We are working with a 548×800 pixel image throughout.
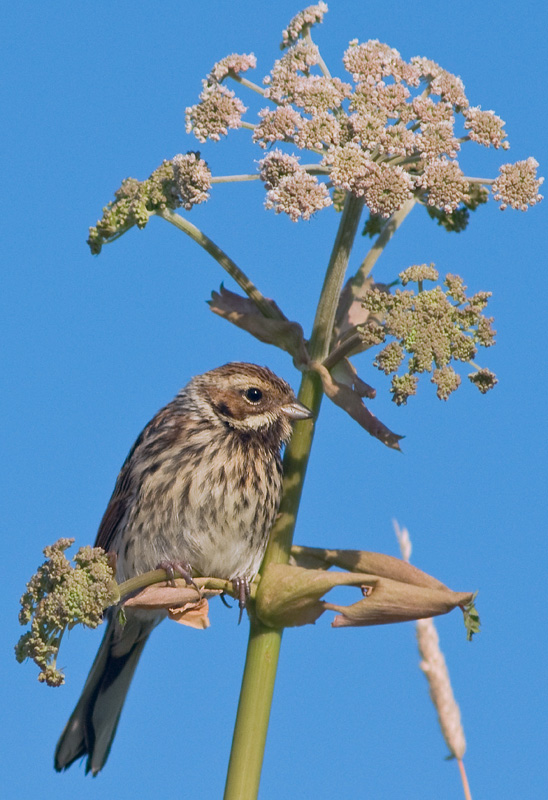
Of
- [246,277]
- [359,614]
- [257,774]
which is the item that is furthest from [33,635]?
[246,277]

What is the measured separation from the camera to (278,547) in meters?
4.12

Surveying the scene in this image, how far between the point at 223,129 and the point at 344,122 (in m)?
0.50

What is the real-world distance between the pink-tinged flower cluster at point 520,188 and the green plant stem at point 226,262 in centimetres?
105

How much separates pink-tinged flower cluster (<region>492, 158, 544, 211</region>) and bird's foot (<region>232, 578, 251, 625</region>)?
1.93 m

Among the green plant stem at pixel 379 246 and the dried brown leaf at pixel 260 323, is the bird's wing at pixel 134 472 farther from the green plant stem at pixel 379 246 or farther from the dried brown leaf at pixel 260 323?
the green plant stem at pixel 379 246

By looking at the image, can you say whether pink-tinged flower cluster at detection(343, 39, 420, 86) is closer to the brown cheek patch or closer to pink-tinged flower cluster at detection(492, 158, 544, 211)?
pink-tinged flower cluster at detection(492, 158, 544, 211)

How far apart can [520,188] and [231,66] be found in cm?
134

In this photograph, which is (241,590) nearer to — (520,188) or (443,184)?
(443,184)

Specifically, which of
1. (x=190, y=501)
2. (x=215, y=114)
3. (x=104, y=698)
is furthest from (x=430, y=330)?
(x=104, y=698)

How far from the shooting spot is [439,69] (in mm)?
4184

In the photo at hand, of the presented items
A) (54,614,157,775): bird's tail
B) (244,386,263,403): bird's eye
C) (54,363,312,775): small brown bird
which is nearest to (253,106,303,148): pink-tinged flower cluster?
(54,363,312,775): small brown bird

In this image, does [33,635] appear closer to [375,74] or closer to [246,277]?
[246,277]

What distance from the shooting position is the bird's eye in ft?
18.6

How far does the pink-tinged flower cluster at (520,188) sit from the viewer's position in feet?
12.9
